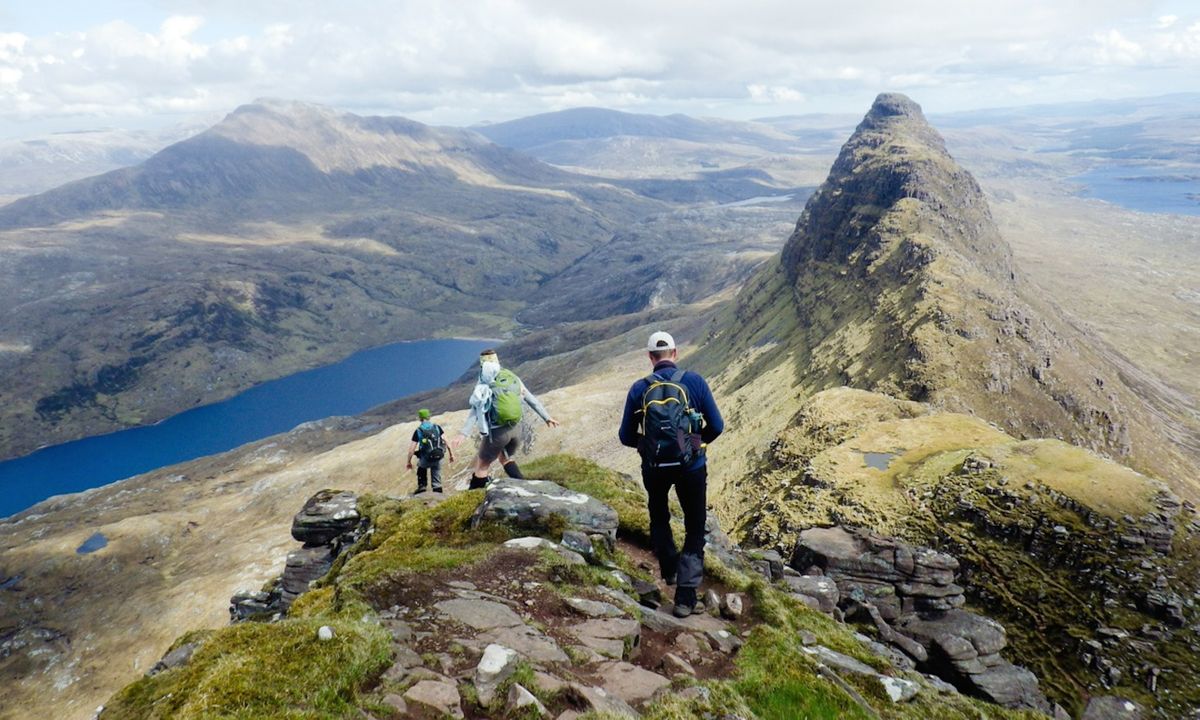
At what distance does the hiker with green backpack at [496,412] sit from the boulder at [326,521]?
7097mm

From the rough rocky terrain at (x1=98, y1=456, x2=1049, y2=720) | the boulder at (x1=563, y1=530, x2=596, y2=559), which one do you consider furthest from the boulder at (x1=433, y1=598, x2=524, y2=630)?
the boulder at (x1=563, y1=530, x2=596, y2=559)

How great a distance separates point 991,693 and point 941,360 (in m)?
57.2

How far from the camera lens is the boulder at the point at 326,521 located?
2328cm

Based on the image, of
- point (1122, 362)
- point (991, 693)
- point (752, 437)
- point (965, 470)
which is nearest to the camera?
point (991, 693)

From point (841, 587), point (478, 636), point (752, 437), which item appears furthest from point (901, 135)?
point (478, 636)

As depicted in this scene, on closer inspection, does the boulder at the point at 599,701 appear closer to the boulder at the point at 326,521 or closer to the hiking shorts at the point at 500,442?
the hiking shorts at the point at 500,442

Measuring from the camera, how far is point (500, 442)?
19.3 meters

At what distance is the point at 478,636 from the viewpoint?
413 inches

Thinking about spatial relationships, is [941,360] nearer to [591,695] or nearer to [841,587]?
[841,587]

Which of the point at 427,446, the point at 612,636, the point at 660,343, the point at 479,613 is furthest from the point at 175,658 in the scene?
the point at 660,343

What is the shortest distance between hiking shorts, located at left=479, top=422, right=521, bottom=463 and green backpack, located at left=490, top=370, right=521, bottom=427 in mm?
435

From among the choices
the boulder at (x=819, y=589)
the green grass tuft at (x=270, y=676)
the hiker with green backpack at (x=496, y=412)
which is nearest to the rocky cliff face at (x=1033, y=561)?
the boulder at (x=819, y=589)

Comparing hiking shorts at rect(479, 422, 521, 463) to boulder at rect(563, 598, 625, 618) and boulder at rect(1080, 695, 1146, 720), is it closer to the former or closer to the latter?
boulder at rect(563, 598, 625, 618)

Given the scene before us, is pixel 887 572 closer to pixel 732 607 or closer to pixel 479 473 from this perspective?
pixel 732 607
